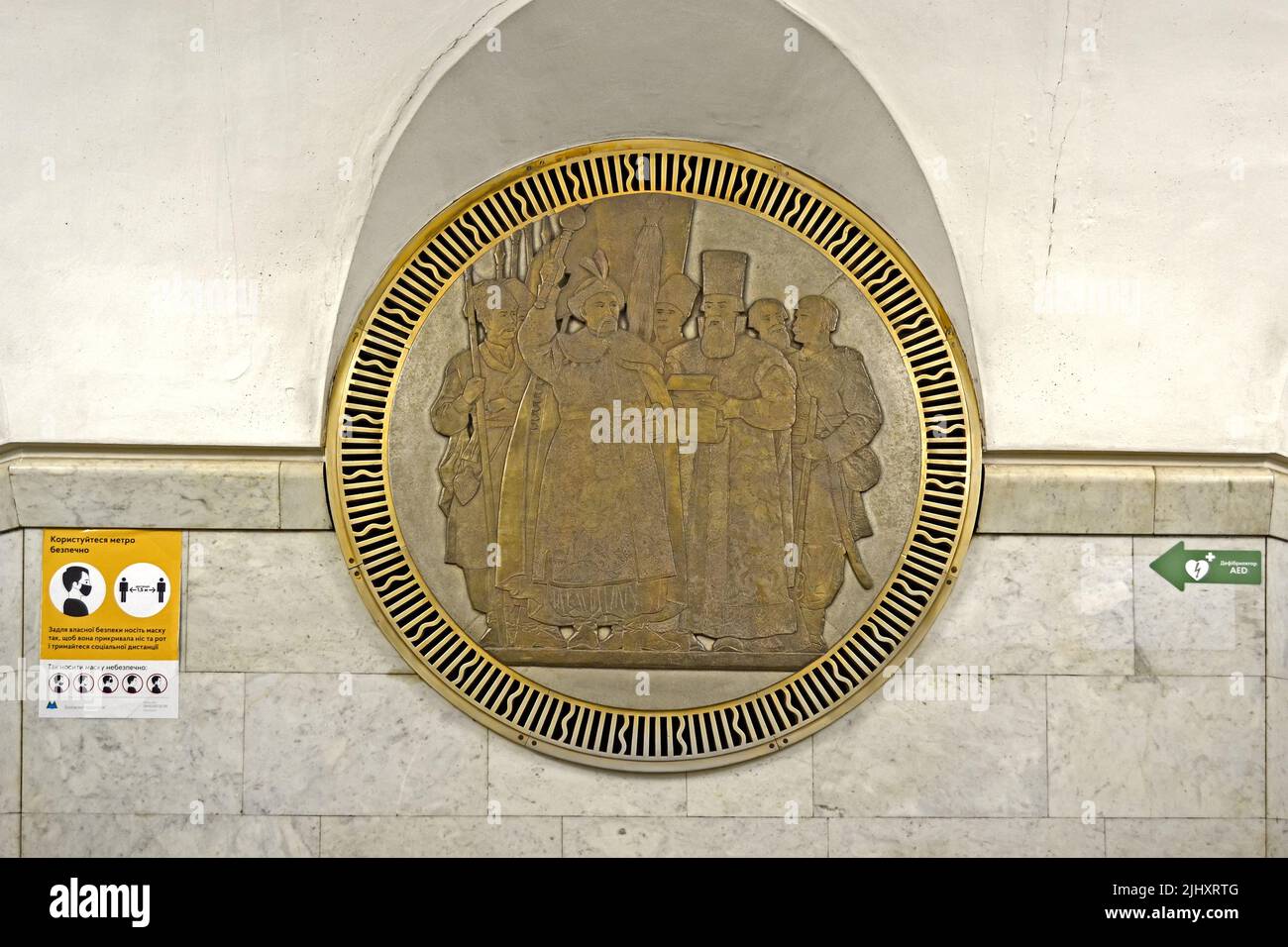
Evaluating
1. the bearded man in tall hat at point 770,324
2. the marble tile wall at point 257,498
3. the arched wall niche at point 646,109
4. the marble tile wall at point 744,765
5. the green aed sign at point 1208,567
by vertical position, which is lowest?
the marble tile wall at point 744,765

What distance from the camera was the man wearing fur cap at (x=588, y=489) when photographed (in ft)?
13.3

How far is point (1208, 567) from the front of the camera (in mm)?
4121

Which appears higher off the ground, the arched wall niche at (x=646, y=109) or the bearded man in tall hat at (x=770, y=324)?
the arched wall niche at (x=646, y=109)

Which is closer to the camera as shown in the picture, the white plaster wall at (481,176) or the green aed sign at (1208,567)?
the white plaster wall at (481,176)

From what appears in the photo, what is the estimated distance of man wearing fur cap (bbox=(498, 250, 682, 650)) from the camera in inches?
159

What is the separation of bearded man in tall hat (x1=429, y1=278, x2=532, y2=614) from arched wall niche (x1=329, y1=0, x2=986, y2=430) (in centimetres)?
41

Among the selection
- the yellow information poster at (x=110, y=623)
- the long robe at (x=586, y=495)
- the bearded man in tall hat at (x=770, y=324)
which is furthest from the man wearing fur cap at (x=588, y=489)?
the yellow information poster at (x=110, y=623)

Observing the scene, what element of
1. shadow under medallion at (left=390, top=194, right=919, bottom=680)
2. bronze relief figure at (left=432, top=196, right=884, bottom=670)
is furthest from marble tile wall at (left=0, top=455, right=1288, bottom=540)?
bronze relief figure at (left=432, top=196, right=884, bottom=670)

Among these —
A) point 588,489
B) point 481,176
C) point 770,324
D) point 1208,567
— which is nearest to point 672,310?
point 770,324

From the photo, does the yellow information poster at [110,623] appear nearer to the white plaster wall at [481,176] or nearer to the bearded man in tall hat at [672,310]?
the white plaster wall at [481,176]

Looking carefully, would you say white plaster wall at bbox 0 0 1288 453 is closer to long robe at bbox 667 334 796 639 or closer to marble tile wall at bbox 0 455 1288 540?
marble tile wall at bbox 0 455 1288 540

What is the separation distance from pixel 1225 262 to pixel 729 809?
2378mm

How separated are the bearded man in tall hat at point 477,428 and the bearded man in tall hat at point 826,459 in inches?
35.6

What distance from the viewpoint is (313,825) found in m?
4.05
